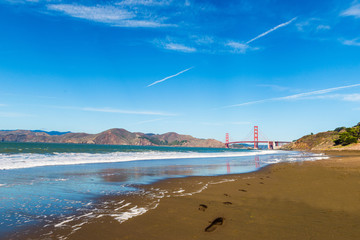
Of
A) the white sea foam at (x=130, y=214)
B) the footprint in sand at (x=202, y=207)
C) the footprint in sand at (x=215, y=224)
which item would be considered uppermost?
the footprint in sand at (x=215, y=224)

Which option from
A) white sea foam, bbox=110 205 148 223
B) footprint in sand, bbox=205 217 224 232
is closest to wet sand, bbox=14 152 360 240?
footprint in sand, bbox=205 217 224 232

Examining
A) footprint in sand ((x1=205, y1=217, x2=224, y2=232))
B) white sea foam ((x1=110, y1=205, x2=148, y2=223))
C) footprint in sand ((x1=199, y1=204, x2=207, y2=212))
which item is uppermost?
footprint in sand ((x1=205, y1=217, x2=224, y2=232))

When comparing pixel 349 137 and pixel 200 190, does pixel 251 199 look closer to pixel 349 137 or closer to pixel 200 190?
pixel 200 190

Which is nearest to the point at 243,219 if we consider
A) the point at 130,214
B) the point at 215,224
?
the point at 215,224

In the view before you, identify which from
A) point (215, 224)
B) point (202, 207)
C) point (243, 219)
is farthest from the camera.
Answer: point (202, 207)

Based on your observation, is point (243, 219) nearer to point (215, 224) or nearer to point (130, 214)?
point (215, 224)

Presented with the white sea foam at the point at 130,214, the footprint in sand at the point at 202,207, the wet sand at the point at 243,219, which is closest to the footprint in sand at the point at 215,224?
the wet sand at the point at 243,219

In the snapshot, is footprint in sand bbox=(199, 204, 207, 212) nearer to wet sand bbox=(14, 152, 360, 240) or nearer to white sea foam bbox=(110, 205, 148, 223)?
wet sand bbox=(14, 152, 360, 240)

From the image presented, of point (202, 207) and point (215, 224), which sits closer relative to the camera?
point (215, 224)

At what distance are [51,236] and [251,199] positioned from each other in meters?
5.61

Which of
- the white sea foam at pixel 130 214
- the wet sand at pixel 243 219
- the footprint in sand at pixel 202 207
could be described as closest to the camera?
the wet sand at pixel 243 219

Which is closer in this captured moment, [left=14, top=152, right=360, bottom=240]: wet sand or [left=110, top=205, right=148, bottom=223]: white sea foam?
[left=14, top=152, right=360, bottom=240]: wet sand

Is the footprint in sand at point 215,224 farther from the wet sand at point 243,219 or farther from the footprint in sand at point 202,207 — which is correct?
the footprint in sand at point 202,207

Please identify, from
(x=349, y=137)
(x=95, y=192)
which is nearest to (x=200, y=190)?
(x=95, y=192)
